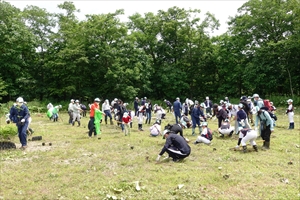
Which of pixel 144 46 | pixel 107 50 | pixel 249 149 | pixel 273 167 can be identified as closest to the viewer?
pixel 273 167

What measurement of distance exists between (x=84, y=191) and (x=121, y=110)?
32.9 feet

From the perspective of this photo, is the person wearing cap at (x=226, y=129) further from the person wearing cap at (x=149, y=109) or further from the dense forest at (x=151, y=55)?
the dense forest at (x=151, y=55)

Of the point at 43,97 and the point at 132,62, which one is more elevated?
the point at 132,62

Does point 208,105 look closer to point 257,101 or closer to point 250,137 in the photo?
point 257,101

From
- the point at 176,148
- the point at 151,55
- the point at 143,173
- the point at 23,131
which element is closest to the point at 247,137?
the point at 176,148

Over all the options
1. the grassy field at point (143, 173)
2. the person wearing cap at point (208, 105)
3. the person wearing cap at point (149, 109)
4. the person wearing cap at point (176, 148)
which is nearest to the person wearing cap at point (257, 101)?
the grassy field at point (143, 173)

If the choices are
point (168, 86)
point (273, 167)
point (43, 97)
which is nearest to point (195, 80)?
point (168, 86)

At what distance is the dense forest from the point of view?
35625 mm

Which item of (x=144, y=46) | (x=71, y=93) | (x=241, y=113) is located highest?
(x=144, y=46)

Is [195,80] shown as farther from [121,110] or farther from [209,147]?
A: [209,147]

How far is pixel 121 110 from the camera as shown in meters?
16.9

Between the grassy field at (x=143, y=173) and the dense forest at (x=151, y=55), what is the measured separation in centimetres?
2522

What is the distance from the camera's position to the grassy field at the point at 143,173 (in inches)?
275

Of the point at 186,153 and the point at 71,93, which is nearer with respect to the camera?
the point at 186,153
